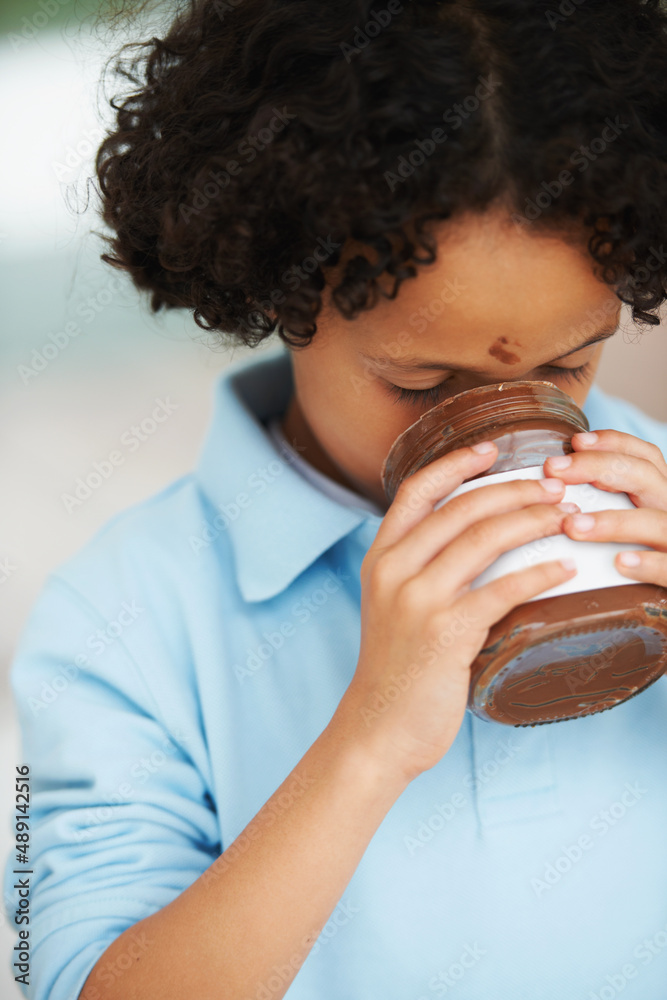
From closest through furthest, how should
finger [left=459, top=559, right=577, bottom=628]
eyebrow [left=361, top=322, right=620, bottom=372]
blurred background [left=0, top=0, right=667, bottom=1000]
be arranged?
finger [left=459, top=559, right=577, bottom=628], eyebrow [left=361, top=322, right=620, bottom=372], blurred background [left=0, top=0, right=667, bottom=1000]

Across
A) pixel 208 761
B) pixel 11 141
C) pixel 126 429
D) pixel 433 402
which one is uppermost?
pixel 11 141

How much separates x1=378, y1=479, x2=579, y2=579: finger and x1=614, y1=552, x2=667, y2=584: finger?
0.05m

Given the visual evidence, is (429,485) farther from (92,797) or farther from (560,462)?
(92,797)

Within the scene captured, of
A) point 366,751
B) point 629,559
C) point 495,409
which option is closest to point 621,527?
point 629,559

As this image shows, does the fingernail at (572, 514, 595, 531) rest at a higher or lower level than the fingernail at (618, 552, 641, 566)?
higher

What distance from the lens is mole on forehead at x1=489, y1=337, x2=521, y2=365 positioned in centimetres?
60

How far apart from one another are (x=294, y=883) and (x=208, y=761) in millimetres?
183

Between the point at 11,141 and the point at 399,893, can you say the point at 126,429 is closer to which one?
the point at 11,141

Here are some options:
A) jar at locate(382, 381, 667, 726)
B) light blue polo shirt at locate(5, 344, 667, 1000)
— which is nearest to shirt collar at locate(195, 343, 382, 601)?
light blue polo shirt at locate(5, 344, 667, 1000)

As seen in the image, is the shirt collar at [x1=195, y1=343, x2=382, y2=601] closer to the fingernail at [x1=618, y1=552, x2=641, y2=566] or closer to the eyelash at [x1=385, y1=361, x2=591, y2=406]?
the eyelash at [x1=385, y1=361, x2=591, y2=406]

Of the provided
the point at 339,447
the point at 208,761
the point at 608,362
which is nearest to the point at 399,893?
the point at 208,761

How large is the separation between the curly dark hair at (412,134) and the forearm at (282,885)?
0.33 m

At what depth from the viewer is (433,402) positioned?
0.66 metres

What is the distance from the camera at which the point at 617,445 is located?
1.94ft
